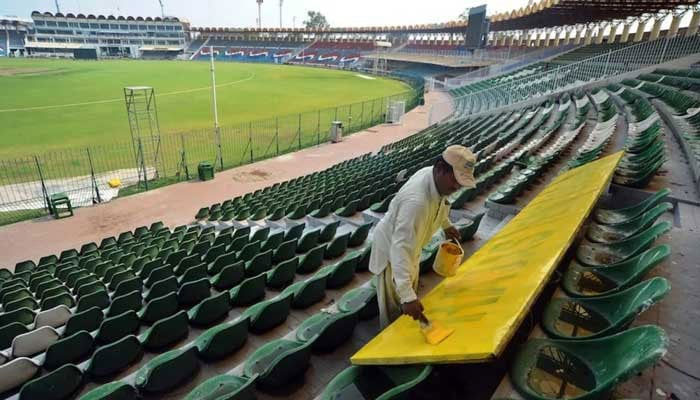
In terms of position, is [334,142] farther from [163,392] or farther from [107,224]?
[163,392]

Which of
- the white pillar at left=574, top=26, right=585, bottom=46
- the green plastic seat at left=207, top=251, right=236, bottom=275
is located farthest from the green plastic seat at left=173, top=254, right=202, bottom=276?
the white pillar at left=574, top=26, right=585, bottom=46

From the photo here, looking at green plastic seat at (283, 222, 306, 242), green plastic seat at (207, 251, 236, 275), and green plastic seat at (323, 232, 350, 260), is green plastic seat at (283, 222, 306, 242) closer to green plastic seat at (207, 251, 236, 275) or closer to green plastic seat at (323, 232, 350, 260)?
green plastic seat at (323, 232, 350, 260)

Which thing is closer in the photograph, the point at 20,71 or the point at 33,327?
the point at 33,327

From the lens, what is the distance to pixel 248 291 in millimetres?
4574

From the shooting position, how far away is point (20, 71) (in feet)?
180

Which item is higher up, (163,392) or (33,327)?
(163,392)

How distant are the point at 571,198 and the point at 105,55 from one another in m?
130

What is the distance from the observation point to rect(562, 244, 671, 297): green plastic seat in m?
2.72

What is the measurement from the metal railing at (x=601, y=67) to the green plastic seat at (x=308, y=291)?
1982 centimetres

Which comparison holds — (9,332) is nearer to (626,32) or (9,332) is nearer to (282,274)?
(282,274)

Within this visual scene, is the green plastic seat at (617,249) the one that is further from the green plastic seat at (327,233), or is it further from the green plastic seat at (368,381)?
the green plastic seat at (327,233)

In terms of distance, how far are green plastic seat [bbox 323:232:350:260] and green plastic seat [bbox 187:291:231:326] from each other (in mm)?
1797

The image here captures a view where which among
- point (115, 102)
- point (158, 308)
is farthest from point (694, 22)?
point (115, 102)

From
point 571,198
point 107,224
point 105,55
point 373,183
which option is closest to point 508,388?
point 571,198
